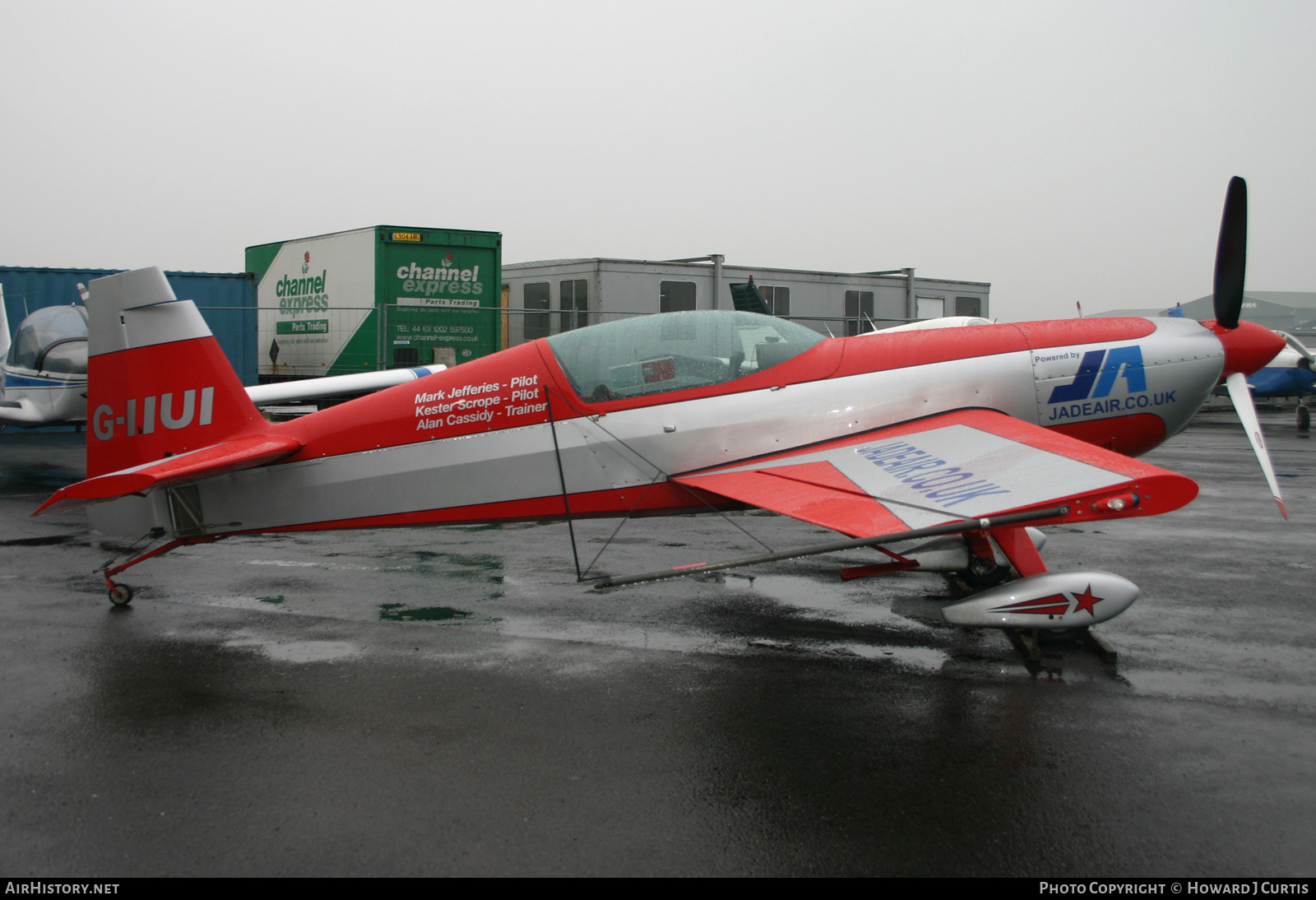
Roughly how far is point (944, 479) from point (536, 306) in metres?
16.2

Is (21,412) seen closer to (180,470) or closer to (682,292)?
(180,470)

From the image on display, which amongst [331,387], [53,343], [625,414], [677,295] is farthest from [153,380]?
[677,295]

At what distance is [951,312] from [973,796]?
70.9 feet

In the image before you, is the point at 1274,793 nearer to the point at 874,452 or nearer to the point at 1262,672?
the point at 1262,672

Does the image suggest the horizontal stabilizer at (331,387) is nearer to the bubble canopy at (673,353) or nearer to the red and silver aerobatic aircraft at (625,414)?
the red and silver aerobatic aircraft at (625,414)

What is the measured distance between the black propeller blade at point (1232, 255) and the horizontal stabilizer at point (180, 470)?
257 inches

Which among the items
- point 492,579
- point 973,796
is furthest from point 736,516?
point 973,796

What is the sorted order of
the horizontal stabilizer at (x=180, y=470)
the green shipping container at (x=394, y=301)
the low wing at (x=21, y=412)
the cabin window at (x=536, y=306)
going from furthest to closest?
the cabin window at (x=536, y=306), the green shipping container at (x=394, y=301), the low wing at (x=21, y=412), the horizontal stabilizer at (x=180, y=470)

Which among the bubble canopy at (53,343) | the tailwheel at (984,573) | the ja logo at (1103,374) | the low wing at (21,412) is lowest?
the tailwheel at (984,573)

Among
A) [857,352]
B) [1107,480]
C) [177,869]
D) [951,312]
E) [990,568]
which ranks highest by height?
[951,312]

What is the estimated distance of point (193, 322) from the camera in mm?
6293

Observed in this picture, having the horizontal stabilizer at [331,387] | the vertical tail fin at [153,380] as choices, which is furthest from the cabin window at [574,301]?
the vertical tail fin at [153,380]

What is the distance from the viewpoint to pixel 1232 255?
6.52 metres

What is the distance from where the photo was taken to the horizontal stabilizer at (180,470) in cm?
496
